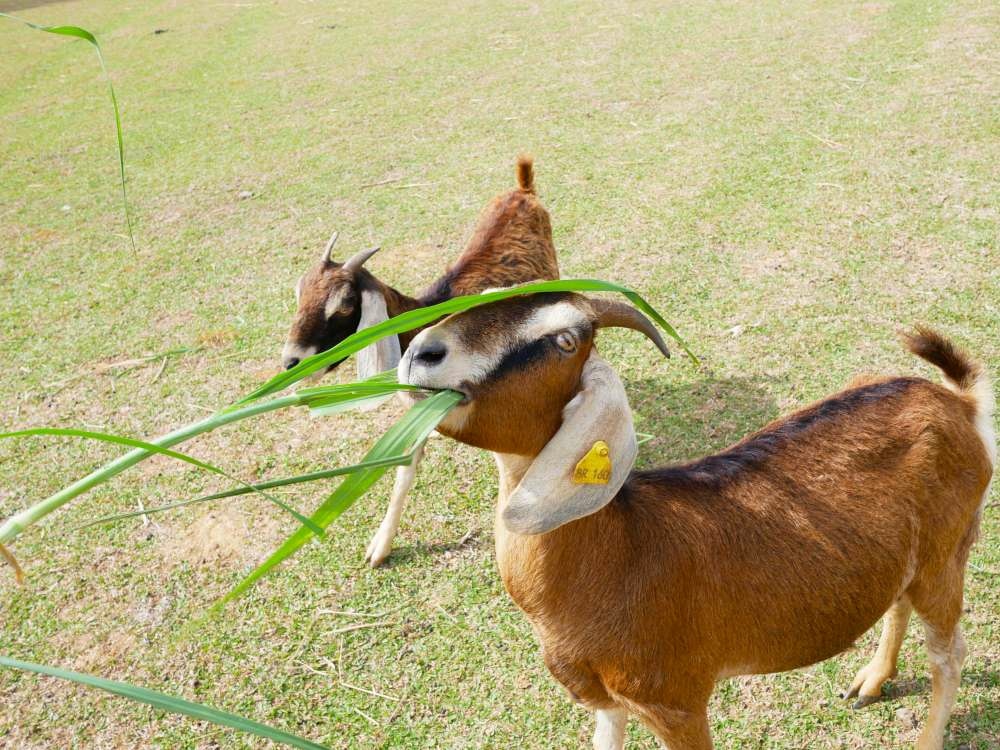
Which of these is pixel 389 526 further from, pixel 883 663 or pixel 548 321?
pixel 548 321

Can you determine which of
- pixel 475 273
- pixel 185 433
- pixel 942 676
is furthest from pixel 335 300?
pixel 942 676

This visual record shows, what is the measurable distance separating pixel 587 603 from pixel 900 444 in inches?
46.3

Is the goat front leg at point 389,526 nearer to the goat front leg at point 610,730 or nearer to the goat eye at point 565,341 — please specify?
the goat front leg at point 610,730

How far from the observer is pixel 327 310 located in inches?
173

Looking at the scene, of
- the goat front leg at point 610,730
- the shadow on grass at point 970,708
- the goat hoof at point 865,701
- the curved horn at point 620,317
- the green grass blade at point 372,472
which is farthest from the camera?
the goat hoof at point 865,701

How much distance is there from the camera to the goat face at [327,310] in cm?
440

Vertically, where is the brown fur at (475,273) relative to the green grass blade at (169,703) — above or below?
below

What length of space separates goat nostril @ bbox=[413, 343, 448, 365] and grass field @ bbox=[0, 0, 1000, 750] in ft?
2.63

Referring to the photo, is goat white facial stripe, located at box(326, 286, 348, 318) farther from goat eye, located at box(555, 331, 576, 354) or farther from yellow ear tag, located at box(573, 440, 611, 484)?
yellow ear tag, located at box(573, 440, 611, 484)

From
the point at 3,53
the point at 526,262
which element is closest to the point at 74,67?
the point at 3,53

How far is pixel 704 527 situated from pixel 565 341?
0.90 m

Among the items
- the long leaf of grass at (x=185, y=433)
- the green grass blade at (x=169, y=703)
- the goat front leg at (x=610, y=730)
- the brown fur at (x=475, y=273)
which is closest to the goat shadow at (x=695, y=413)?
the brown fur at (x=475, y=273)

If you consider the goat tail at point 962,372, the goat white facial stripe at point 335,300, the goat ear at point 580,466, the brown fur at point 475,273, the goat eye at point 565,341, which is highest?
the goat eye at point 565,341

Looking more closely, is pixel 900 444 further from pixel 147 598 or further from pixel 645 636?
pixel 147 598
